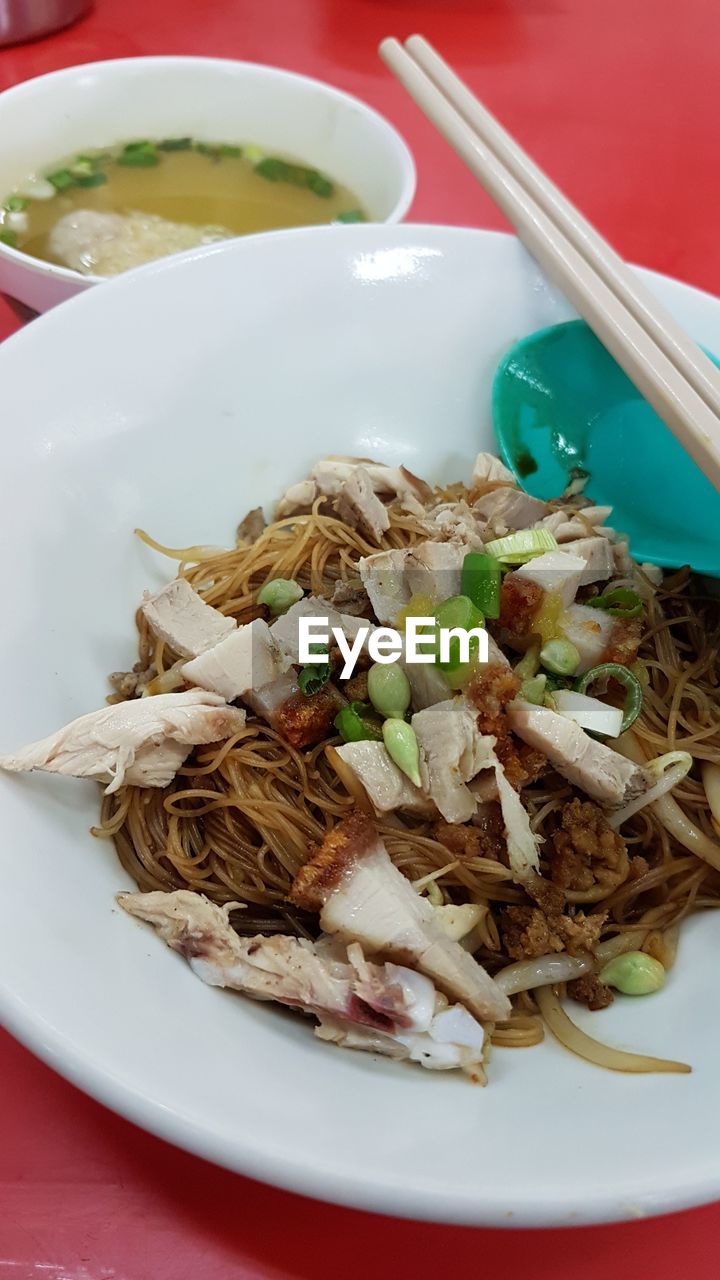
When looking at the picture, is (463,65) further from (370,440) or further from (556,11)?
(370,440)

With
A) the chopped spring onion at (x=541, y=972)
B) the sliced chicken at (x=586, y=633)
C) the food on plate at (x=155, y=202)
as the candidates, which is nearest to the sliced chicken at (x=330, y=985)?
the chopped spring onion at (x=541, y=972)

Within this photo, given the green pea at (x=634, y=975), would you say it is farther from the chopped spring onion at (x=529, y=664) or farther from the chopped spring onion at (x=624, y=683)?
the chopped spring onion at (x=529, y=664)

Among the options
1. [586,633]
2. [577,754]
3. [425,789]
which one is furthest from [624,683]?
[425,789]

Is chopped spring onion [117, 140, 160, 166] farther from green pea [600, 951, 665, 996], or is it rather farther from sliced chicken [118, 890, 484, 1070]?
green pea [600, 951, 665, 996]

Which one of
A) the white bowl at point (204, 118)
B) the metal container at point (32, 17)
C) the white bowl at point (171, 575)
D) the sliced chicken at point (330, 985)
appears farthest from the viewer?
the metal container at point (32, 17)

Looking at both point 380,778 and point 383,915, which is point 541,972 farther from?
point 380,778

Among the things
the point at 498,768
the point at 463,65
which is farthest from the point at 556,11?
the point at 498,768
